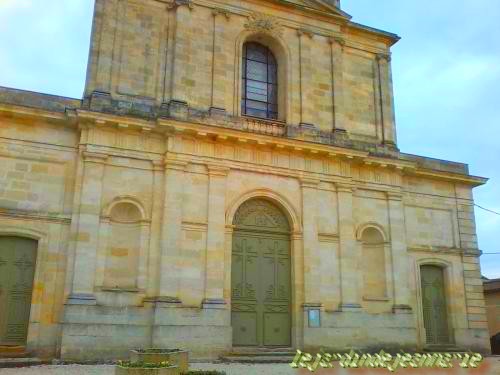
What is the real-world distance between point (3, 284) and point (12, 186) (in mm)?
2279

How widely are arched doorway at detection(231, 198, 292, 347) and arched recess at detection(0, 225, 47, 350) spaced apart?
15.2 ft

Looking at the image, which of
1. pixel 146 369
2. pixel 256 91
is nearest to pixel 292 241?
pixel 256 91

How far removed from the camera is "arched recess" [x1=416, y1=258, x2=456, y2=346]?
1623 cm

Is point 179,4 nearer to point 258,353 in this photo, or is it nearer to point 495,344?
point 258,353

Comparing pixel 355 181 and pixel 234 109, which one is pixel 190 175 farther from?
pixel 355 181

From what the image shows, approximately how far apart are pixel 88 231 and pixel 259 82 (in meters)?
6.94

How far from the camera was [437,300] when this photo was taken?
16688mm

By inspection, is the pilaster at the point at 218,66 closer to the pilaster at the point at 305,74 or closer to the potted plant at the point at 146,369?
the pilaster at the point at 305,74

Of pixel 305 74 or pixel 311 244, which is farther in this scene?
pixel 305 74

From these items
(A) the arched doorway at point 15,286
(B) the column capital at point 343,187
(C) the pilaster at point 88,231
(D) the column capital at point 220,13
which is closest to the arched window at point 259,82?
(D) the column capital at point 220,13

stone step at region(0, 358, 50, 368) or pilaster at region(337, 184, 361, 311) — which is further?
pilaster at region(337, 184, 361, 311)

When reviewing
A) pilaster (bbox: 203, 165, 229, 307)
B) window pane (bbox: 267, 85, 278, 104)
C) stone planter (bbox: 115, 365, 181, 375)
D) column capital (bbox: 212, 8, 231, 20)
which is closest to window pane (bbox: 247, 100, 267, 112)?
window pane (bbox: 267, 85, 278, 104)

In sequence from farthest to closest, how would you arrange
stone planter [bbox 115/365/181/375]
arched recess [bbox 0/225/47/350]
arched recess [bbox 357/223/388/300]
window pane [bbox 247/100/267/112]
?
window pane [bbox 247/100/267/112] → arched recess [bbox 357/223/388/300] → arched recess [bbox 0/225/47/350] → stone planter [bbox 115/365/181/375]

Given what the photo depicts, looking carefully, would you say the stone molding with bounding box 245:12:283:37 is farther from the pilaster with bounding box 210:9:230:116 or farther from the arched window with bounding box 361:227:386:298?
Answer: the arched window with bounding box 361:227:386:298
